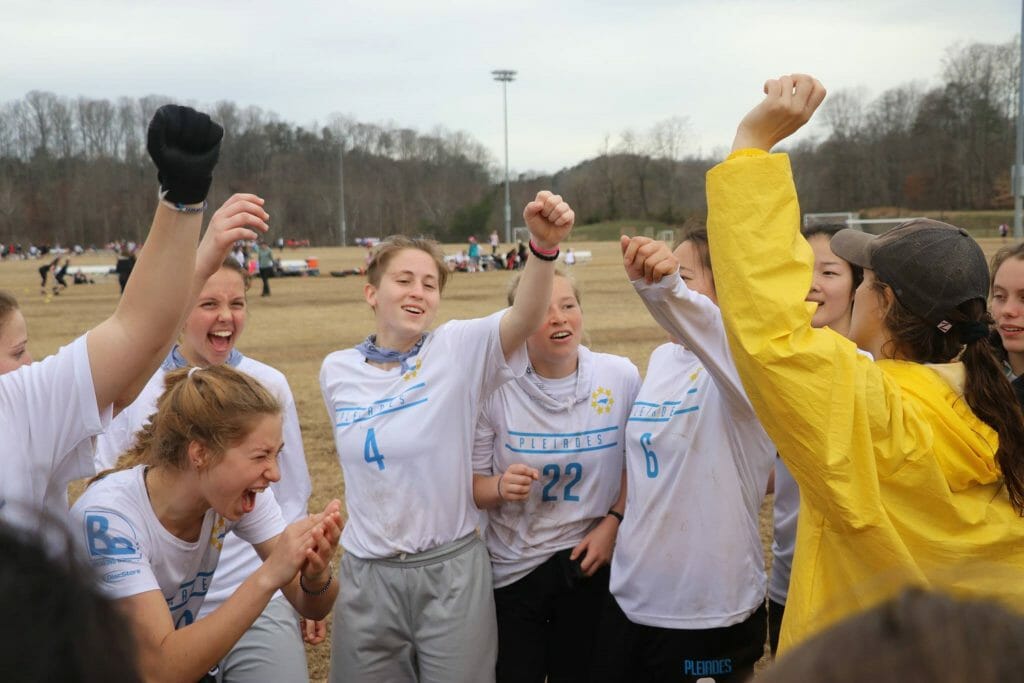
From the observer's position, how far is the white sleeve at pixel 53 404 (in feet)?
7.14

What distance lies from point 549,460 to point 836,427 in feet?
4.96

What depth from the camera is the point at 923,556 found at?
7.64 ft

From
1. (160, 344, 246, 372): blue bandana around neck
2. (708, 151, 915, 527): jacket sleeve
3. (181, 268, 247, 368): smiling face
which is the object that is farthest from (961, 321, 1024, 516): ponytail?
(181, 268, 247, 368): smiling face

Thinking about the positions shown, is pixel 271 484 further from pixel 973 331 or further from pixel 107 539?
pixel 973 331

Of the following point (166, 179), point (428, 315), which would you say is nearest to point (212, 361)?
point (428, 315)

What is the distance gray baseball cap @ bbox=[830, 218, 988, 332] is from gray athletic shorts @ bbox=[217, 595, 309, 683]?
243 cm

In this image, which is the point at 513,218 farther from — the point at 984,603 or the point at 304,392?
the point at 984,603

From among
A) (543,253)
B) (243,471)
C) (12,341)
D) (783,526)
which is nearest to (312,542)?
(243,471)

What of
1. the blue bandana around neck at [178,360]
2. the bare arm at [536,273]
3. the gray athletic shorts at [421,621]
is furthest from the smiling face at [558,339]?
the blue bandana around neck at [178,360]

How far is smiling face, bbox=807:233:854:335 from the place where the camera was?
12.0 ft

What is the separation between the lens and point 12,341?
341cm

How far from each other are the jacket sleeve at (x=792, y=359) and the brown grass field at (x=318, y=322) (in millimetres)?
3563

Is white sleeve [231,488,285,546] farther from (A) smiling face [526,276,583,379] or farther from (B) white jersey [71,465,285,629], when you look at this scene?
(A) smiling face [526,276,583,379]

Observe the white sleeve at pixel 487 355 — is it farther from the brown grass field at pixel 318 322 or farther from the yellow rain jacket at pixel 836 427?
the brown grass field at pixel 318 322
